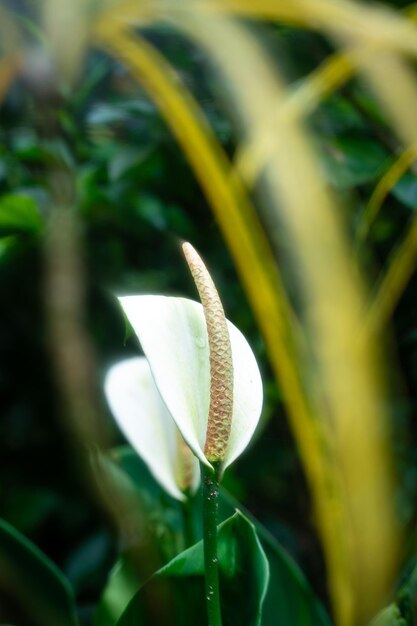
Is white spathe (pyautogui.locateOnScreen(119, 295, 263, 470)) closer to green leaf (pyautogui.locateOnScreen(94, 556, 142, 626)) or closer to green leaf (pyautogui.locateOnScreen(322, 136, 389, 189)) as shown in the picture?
green leaf (pyautogui.locateOnScreen(94, 556, 142, 626))

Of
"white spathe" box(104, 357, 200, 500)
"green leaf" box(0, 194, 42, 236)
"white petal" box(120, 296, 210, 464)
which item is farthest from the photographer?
"green leaf" box(0, 194, 42, 236)

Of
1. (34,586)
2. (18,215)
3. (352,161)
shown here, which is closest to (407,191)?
(352,161)

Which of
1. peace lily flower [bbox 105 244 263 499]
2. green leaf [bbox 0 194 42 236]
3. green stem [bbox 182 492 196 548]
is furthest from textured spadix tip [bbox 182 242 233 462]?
green leaf [bbox 0 194 42 236]

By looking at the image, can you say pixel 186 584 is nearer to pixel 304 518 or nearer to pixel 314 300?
pixel 314 300

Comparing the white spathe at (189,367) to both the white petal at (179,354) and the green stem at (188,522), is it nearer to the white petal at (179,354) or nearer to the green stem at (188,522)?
the white petal at (179,354)

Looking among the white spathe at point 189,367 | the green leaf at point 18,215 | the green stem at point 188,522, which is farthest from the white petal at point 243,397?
the green leaf at point 18,215

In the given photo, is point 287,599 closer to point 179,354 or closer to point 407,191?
point 179,354

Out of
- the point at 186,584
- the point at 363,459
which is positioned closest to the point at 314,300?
the point at 363,459
